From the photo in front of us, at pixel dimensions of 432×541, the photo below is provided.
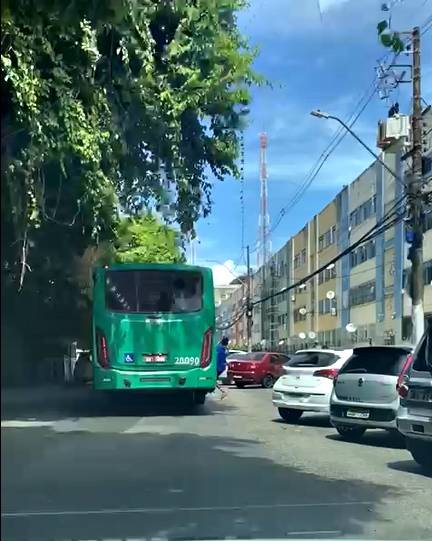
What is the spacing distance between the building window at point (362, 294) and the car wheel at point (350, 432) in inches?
1522

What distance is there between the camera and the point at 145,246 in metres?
23.8

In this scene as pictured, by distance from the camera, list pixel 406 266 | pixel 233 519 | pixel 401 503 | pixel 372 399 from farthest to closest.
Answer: pixel 406 266 < pixel 372 399 < pixel 401 503 < pixel 233 519

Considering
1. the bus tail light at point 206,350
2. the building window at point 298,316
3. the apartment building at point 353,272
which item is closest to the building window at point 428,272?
the apartment building at point 353,272

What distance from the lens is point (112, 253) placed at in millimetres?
18109

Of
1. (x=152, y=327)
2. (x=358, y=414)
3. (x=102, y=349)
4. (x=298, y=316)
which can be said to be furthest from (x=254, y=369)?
(x=298, y=316)

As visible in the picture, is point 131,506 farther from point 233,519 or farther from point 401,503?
point 401,503

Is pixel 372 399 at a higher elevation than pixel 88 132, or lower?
lower

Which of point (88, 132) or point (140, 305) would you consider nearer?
point (88, 132)

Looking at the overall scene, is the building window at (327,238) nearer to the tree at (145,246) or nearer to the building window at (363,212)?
the building window at (363,212)

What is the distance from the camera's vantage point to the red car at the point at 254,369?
109ft

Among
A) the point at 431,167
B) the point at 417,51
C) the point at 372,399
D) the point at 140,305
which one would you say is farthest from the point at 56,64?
the point at 431,167

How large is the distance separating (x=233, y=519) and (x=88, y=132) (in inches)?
208

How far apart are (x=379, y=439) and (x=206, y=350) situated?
15.0 ft

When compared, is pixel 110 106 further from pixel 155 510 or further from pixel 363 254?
pixel 363 254
